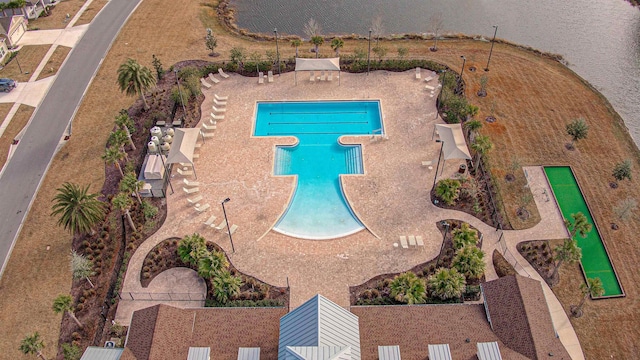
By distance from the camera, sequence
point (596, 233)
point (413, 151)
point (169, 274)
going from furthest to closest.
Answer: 1. point (413, 151)
2. point (596, 233)
3. point (169, 274)

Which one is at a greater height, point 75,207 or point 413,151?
point 413,151

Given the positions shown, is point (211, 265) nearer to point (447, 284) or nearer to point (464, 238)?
point (447, 284)

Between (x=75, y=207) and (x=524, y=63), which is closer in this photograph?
(x=75, y=207)

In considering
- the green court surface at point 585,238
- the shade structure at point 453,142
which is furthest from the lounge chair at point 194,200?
the green court surface at point 585,238

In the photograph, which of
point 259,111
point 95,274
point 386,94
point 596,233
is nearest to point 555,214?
point 596,233

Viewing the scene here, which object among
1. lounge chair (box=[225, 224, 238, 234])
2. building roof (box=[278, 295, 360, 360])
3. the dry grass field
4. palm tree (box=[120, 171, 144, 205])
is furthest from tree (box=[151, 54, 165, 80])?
building roof (box=[278, 295, 360, 360])

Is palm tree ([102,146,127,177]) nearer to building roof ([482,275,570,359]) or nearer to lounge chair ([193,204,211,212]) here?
lounge chair ([193,204,211,212])

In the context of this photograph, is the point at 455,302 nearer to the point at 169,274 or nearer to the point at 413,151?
the point at 413,151
